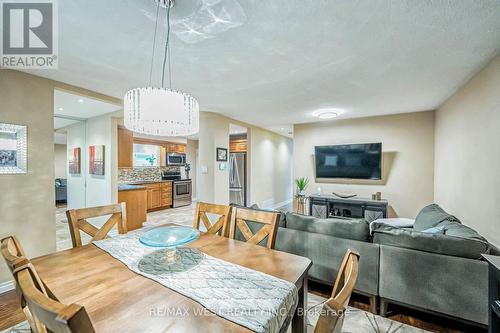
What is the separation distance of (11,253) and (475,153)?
406 cm

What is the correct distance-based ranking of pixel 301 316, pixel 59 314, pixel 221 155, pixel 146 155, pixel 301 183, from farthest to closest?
pixel 146 155 < pixel 301 183 < pixel 221 155 < pixel 301 316 < pixel 59 314

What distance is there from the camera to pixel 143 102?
1.51 m

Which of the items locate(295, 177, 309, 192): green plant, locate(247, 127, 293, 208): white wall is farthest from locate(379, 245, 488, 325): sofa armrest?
locate(247, 127, 293, 208): white wall

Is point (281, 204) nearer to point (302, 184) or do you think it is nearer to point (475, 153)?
point (302, 184)

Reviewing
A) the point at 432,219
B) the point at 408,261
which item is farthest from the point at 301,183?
the point at 408,261

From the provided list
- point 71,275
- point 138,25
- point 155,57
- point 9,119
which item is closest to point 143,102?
point 138,25

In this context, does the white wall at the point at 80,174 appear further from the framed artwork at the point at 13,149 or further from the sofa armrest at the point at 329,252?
the sofa armrest at the point at 329,252

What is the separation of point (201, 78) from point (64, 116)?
3628mm

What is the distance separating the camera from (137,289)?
105 centimetres

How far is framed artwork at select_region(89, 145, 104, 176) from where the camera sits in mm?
4180

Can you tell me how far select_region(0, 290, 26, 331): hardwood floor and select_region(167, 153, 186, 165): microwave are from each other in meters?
5.11

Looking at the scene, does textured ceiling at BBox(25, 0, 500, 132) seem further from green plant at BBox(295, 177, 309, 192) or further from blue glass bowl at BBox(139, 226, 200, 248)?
green plant at BBox(295, 177, 309, 192)

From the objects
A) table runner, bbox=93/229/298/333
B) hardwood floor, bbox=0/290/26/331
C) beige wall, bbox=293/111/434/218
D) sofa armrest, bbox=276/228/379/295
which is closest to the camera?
table runner, bbox=93/229/298/333

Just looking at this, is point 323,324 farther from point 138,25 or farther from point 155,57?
point 155,57
